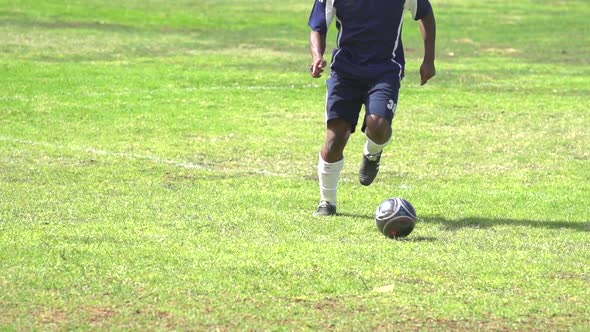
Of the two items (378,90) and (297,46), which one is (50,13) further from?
(378,90)

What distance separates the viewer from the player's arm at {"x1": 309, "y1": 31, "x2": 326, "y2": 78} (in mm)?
10445

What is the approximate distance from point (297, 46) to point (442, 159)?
1579 cm

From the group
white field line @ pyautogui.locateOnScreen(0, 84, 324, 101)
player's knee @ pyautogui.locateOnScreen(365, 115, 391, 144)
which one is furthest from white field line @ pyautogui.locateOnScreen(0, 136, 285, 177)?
white field line @ pyautogui.locateOnScreen(0, 84, 324, 101)

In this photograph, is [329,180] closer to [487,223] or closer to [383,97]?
[383,97]

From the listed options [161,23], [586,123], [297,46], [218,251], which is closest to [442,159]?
[586,123]

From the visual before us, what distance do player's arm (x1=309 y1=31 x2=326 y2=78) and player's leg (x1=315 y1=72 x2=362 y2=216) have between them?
213 mm

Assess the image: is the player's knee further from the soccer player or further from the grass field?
the grass field

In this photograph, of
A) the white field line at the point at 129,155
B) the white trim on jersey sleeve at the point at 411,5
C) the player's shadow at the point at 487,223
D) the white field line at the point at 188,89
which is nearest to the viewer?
the player's shadow at the point at 487,223

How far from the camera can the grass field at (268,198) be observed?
7.42 meters

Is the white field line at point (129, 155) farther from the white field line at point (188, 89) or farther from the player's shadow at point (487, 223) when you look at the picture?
the white field line at point (188, 89)

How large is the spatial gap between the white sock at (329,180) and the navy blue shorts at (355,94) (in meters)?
0.37

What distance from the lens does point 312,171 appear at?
44.2ft

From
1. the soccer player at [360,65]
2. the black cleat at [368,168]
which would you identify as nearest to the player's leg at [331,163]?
the soccer player at [360,65]

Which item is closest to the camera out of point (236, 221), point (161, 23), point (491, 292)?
point (491, 292)
